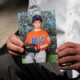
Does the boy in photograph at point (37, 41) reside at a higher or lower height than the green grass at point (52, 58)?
higher

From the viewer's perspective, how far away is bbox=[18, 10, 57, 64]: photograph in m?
0.58

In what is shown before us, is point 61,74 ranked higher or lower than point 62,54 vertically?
lower

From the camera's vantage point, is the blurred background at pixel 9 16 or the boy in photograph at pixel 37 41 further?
the blurred background at pixel 9 16

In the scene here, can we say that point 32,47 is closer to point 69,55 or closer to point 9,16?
point 69,55

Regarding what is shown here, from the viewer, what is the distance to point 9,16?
164 centimetres

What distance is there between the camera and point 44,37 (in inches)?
23.0

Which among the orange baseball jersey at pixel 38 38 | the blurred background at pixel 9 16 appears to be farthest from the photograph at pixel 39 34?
the blurred background at pixel 9 16

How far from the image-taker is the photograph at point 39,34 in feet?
1.91

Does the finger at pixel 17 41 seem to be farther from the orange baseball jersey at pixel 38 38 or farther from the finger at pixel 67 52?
the finger at pixel 67 52

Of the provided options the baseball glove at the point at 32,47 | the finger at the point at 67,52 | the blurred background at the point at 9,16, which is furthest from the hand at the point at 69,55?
the blurred background at the point at 9,16

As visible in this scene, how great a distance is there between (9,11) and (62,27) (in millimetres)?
1144

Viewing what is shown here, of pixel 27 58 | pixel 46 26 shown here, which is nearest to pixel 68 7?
pixel 46 26

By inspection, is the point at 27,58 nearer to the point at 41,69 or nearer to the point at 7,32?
the point at 41,69

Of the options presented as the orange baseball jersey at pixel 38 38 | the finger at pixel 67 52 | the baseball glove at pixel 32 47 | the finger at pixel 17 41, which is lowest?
the finger at pixel 67 52
